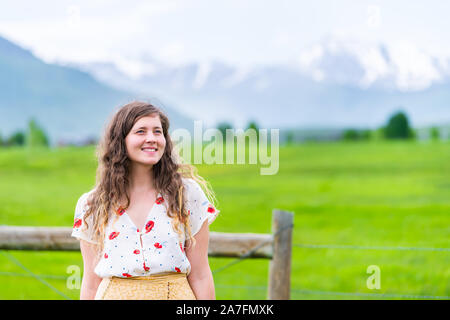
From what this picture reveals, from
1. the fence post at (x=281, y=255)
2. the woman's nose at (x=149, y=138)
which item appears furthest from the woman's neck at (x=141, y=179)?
the fence post at (x=281, y=255)

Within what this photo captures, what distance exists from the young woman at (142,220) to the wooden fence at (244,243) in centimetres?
168

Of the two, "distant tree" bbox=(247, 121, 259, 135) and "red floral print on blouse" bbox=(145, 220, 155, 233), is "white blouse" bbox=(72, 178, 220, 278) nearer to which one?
"red floral print on blouse" bbox=(145, 220, 155, 233)

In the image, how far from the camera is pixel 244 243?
4141 millimetres

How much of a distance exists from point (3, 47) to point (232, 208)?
94.3 m

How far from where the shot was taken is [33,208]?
21.2 metres

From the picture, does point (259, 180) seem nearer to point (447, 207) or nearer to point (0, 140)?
point (447, 207)

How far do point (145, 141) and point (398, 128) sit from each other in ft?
126

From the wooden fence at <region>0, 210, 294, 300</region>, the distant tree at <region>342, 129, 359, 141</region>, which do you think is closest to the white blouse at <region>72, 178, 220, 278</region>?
the wooden fence at <region>0, 210, 294, 300</region>

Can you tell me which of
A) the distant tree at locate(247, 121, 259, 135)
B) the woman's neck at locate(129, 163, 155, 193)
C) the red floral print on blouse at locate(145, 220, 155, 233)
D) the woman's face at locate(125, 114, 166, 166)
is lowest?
the red floral print on blouse at locate(145, 220, 155, 233)

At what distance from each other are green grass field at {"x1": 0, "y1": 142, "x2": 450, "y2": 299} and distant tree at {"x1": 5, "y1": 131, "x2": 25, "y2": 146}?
6.25 ft

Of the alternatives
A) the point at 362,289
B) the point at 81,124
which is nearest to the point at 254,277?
the point at 362,289

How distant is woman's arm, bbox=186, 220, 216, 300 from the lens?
243 cm

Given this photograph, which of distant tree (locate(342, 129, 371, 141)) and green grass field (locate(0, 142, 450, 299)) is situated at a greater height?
distant tree (locate(342, 129, 371, 141))

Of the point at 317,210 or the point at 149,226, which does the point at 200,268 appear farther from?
the point at 317,210
